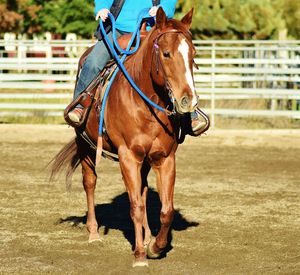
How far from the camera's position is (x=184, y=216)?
27.4 feet

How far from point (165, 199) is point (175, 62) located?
1.14 metres

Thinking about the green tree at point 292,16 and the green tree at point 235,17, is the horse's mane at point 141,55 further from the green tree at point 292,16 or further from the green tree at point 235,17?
the green tree at point 292,16

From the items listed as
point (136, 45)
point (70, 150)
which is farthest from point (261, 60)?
point (136, 45)

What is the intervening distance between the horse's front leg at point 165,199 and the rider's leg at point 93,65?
104cm

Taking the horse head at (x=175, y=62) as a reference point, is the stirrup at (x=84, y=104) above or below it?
below

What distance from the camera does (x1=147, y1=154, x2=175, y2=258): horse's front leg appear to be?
626cm

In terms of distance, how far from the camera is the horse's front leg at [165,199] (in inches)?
247

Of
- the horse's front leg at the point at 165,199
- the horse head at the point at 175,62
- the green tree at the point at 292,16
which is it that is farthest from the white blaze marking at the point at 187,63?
the green tree at the point at 292,16

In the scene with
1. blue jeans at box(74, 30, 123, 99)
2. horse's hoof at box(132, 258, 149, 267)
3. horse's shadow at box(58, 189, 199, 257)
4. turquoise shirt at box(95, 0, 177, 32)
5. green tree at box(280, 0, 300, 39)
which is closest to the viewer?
horse's hoof at box(132, 258, 149, 267)

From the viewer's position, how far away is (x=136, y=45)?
661 centimetres

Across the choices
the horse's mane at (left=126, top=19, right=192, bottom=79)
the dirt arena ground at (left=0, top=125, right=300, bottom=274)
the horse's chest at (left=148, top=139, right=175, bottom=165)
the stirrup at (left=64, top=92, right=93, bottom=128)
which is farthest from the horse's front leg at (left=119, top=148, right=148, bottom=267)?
the stirrup at (left=64, top=92, right=93, bottom=128)

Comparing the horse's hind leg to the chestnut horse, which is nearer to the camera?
the chestnut horse

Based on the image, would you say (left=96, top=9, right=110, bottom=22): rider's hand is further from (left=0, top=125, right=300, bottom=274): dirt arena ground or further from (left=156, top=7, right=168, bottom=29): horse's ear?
(left=0, top=125, right=300, bottom=274): dirt arena ground

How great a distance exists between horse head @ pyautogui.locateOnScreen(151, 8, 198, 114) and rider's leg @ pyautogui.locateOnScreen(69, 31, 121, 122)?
1012 mm
